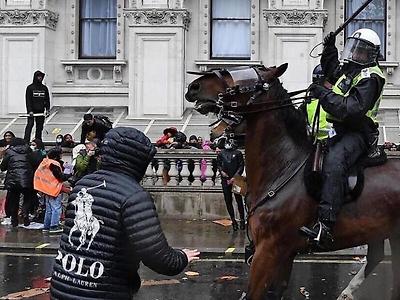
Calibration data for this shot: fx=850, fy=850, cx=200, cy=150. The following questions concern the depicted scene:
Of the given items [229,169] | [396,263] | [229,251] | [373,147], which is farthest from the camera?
[229,169]

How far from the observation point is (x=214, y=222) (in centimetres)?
1852

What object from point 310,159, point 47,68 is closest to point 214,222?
point 47,68

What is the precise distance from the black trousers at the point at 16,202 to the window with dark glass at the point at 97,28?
886 centimetres

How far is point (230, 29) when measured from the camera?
25297 millimetres

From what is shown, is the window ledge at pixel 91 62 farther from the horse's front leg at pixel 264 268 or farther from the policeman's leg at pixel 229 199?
the horse's front leg at pixel 264 268

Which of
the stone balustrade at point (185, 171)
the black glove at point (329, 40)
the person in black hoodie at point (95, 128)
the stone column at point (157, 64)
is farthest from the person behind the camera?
the stone column at point (157, 64)

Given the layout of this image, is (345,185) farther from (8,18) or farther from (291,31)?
(8,18)

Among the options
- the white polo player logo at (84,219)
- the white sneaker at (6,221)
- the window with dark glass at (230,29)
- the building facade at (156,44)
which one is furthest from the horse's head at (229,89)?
the window with dark glass at (230,29)

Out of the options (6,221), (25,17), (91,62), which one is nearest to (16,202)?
(6,221)

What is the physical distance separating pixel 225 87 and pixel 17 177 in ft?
35.7

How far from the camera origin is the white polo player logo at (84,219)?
4.82 m

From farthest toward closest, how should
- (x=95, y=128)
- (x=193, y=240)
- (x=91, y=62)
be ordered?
(x=91, y=62) < (x=95, y=128) < (x=193, y=240)

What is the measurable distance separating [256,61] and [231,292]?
1459 centimetres

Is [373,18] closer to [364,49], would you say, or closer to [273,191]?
[364,49]
